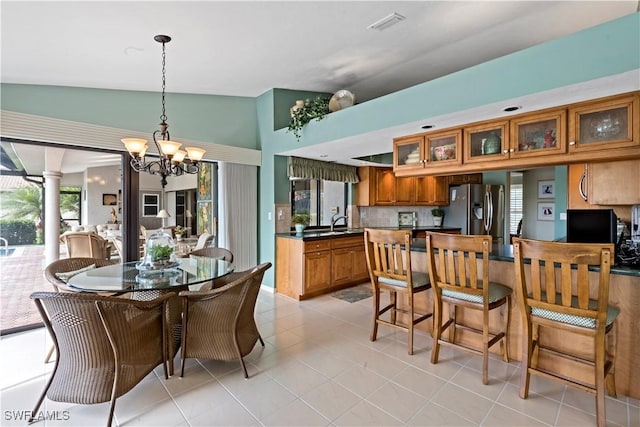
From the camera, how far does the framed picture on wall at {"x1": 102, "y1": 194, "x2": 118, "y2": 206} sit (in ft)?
12.3

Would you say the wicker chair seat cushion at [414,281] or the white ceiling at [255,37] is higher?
the white ceiling at [255,37]

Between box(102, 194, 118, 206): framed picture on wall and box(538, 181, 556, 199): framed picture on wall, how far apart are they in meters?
8.10

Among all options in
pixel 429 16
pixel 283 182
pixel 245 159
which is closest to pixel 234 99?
pixel 245 159

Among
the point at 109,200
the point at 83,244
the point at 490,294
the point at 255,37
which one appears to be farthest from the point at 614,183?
the point at 83,244

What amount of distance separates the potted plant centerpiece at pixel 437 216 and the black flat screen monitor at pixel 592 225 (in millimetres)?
3184

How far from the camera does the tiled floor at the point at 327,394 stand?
1894mm

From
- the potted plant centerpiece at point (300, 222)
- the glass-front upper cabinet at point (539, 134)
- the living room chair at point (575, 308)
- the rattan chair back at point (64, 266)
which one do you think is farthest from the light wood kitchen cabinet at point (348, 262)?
the rattan chair back at point (64, 266)

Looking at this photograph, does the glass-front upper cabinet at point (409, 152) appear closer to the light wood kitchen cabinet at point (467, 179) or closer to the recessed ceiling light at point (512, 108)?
the recessed ceiling light at point (512, 108)

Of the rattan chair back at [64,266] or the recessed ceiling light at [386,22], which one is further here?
the recessed ceiling light at [386,22]

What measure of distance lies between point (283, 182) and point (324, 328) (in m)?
2.35

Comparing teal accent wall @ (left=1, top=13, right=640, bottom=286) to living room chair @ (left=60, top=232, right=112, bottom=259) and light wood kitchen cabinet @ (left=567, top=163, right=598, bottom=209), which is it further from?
light wood kitchen cabinet @ (left=567, top=163, right=598, bottom=209)

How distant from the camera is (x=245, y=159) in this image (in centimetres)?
468

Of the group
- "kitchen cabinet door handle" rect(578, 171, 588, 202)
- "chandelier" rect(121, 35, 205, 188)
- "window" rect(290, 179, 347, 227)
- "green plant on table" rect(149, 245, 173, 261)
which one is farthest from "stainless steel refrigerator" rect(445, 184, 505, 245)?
"green plant on table" rect(149, 245, 173, 261)

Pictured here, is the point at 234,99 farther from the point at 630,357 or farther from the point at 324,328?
the point at 630,357
